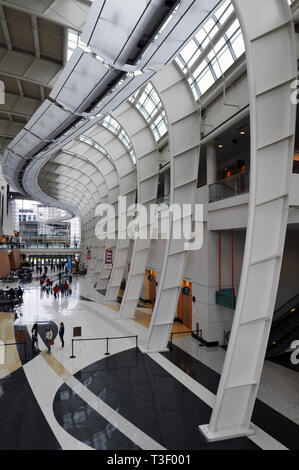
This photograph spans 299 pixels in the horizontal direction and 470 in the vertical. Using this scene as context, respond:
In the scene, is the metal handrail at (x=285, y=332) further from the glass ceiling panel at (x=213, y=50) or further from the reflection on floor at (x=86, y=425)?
the glass ceiling panel at (x=213, y=50)

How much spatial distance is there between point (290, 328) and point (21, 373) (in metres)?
11.3

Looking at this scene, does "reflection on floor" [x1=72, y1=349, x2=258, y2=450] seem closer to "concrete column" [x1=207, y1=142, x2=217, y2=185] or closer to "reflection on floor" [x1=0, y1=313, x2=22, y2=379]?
"reflection on floor" [x1=0, y1=313, x2=22, y2=379]

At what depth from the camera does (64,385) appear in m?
9.84

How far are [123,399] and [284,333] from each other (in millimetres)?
8132

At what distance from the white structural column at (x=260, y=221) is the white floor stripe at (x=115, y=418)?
1.44 metres

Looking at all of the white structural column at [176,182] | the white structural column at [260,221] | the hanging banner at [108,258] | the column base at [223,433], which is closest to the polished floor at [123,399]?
the column base at [223,433]

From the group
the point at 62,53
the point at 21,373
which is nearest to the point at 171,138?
the point at 62,53

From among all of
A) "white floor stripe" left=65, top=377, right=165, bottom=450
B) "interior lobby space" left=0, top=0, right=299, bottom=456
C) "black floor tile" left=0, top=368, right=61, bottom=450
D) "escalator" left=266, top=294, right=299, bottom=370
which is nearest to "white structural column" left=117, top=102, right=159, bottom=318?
"interior lobby space" left=0, top=0, right=299, bottom=456

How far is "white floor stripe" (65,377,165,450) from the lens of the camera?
6.78m

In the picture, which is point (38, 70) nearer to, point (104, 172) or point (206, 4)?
point (206, 4)

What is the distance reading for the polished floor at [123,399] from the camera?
22.9 feet

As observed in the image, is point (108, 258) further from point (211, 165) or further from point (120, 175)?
point (211, 165)

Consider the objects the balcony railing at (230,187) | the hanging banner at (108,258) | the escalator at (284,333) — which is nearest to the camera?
the balcony railing at (230,187)

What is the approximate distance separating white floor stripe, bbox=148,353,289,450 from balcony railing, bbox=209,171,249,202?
7180 millimetres
